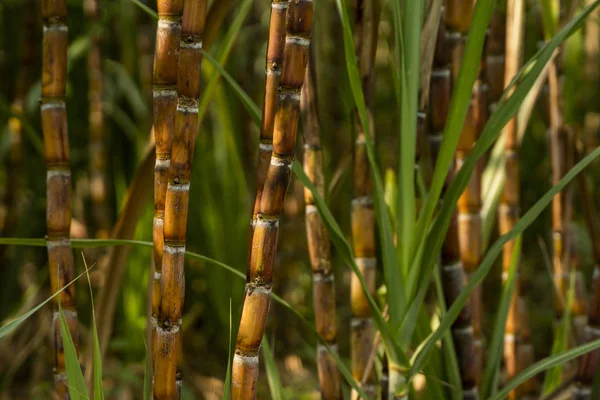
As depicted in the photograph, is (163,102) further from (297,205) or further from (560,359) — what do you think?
(297,205)

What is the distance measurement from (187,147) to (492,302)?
3.86 feet

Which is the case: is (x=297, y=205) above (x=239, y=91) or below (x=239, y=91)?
below

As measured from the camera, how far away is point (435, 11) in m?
0.56

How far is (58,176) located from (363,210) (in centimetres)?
27

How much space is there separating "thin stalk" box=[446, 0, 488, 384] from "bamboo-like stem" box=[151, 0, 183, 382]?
29cm

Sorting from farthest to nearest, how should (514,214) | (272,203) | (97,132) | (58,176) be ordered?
(97,132)
(514,214)
(58,176)
(272,203)

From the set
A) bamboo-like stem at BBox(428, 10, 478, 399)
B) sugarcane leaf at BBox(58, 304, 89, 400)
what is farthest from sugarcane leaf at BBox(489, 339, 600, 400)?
sugarcane leaf at BBox(58, 304, 89, 400)

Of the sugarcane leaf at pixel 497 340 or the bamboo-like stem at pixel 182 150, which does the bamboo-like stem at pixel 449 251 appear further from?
the bamboo-like stem at pixel 182 150

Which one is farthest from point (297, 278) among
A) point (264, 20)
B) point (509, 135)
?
point (509, 135)

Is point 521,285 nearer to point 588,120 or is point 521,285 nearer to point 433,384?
point 433,384

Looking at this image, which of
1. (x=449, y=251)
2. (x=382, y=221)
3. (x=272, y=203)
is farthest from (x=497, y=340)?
(x=272, y=203)

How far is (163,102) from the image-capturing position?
19.3 inches

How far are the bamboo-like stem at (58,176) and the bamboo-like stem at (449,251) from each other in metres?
0.32

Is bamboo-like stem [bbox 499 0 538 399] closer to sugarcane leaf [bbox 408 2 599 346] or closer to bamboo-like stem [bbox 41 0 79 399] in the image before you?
sugarcane leaf [bbox 408 2 599 346]
